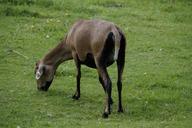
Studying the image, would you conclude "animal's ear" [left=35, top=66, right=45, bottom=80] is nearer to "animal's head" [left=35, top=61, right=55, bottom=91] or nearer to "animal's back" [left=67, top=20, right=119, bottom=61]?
"animal's head" [left=35, top=61, right=55, bottom=91]

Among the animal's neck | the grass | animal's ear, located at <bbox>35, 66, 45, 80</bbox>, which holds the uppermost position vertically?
the animal's neck

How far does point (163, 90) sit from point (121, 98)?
1275 mm

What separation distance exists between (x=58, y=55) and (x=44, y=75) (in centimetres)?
50

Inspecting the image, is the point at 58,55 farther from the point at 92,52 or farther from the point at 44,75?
the point at 92,52

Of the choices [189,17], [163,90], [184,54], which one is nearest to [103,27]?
[163,90]

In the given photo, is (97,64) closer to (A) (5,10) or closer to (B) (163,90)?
(B) (163,90)

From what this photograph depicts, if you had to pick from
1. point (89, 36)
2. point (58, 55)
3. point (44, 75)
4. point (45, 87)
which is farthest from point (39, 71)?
point (89, 36)

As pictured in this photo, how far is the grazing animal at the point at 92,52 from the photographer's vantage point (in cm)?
1167

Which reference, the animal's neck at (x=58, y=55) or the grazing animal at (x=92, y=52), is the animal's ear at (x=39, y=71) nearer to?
the grazing animal at (x=92, y=52)

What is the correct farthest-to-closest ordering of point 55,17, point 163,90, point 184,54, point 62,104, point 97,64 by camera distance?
point 55,17 → point 184,54 → point 163,90 → point 62,104 → point 97,64

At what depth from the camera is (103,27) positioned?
1188cm

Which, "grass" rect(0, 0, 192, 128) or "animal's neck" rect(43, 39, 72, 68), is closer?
"grass" rect(0, 0, 192, 128)

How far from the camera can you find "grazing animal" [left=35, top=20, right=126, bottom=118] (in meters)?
11.7

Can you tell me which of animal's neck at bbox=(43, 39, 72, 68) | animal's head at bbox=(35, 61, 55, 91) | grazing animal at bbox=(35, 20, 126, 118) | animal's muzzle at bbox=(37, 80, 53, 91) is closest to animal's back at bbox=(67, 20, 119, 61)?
grazing animal at bbox=(35, 20, 126, 118)
